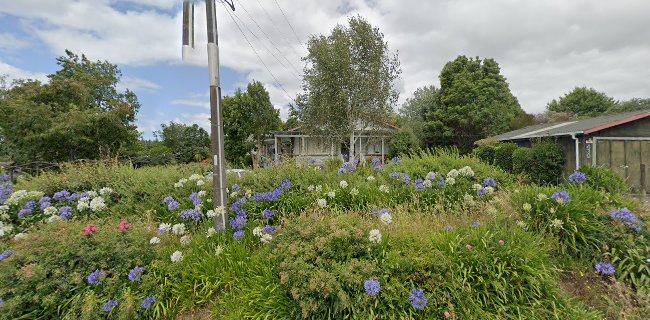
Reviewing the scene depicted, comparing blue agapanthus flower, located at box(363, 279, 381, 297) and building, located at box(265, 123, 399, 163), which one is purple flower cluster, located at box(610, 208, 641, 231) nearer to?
blue agapanthus flower, located at box(363, 279, 381, 297)

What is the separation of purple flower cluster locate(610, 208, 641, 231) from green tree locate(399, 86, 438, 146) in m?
24.1

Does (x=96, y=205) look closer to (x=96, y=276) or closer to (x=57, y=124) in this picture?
(x=96, y=276)

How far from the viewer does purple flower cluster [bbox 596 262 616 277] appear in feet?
8.21

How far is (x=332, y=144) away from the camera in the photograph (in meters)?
17.2

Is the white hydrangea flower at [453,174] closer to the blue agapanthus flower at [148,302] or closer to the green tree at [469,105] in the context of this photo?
the blue agapanthus flower at [148,302]

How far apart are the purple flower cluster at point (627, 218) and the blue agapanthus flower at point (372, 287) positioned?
2556 mm

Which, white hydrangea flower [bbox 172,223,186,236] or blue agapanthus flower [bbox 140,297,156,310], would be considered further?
white hydrangea flower [bbox 172,223,186,236]

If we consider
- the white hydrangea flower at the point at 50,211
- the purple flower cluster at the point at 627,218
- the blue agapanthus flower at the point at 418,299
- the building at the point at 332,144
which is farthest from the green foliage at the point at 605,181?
the building at the point at 332,144

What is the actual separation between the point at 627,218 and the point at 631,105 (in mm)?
49530

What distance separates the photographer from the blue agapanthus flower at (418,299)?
203cm

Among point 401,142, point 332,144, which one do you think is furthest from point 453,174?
point 401,142

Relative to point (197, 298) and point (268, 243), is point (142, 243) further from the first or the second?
point (268, 243)

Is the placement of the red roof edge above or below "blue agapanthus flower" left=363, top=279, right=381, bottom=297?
above

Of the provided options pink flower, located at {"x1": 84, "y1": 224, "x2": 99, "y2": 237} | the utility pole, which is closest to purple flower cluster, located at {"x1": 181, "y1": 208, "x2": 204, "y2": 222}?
the utility pole
